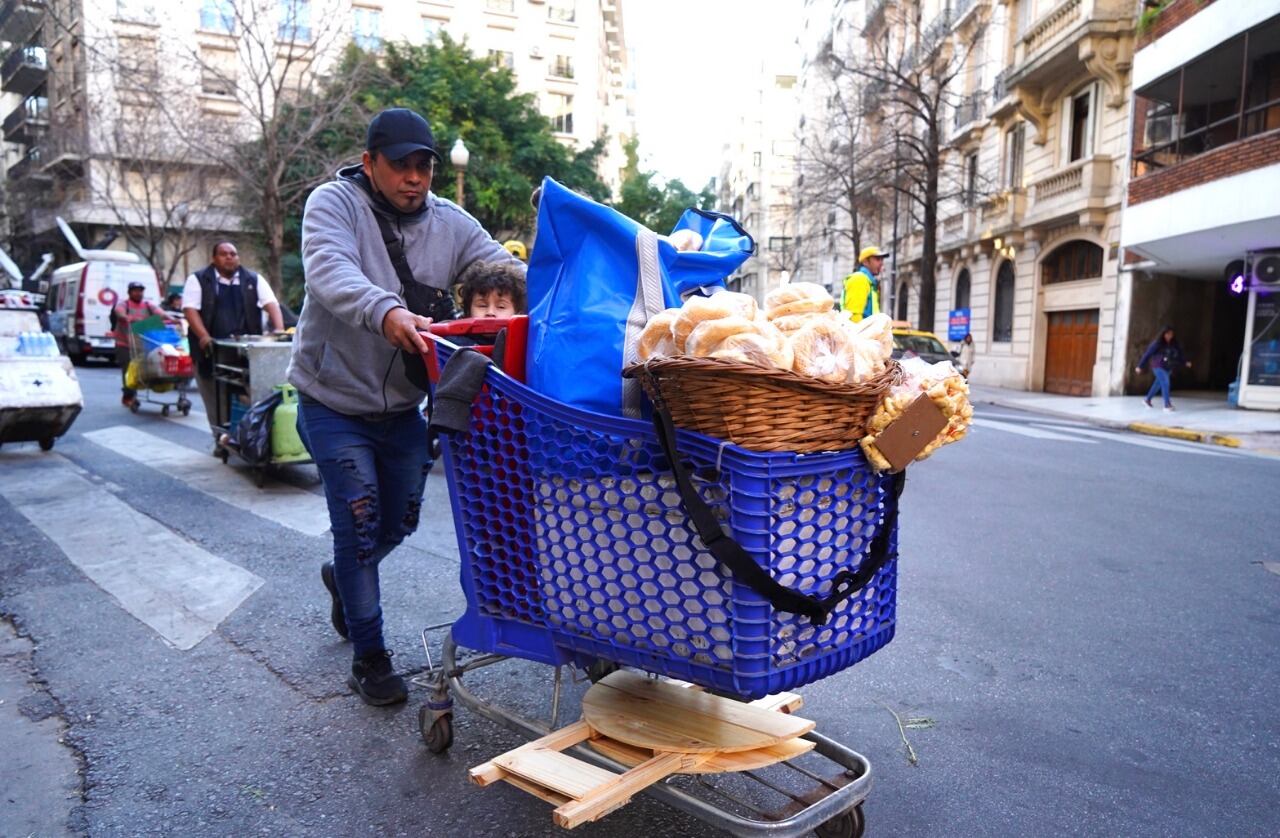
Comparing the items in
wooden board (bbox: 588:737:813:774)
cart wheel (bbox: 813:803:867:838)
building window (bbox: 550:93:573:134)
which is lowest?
cart wheel (bbox: 813:803:867:838)

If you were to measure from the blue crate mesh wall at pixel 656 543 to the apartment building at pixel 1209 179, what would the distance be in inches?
635

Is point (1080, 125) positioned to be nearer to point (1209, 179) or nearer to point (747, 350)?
point (1209, 179)

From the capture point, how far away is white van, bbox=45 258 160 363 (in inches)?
862

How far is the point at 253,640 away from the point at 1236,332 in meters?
23.5

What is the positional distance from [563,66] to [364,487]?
50029mm

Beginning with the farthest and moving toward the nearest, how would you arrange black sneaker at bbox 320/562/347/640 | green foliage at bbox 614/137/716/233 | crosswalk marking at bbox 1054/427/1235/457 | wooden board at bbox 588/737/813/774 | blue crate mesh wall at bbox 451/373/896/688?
green foliage at bbox 614/137/716/233, crosswalk marking at bbox 1054/427/1235/457, black sneaker at bbox 320/562/347/640, wooden board at bbox 588/737/813/774, blue crate mesh wall at bbox 451/373/896/688

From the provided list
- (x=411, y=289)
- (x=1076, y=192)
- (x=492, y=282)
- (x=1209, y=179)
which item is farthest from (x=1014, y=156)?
(x=411, y=289)

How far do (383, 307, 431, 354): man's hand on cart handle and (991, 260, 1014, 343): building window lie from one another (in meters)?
25.8

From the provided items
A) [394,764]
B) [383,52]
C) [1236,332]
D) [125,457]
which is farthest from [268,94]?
[1236,332]

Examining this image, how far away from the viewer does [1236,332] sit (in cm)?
2070

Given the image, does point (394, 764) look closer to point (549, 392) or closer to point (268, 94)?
point (549, 392)

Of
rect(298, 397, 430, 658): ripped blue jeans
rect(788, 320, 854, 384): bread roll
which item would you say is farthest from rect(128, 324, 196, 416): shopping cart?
rect(788, 320, 854, 384): bread roll

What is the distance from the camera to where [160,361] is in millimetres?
9953

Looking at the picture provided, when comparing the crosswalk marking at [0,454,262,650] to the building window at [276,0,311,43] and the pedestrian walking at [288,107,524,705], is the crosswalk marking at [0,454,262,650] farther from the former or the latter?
the building window at [276,0,311,43]
